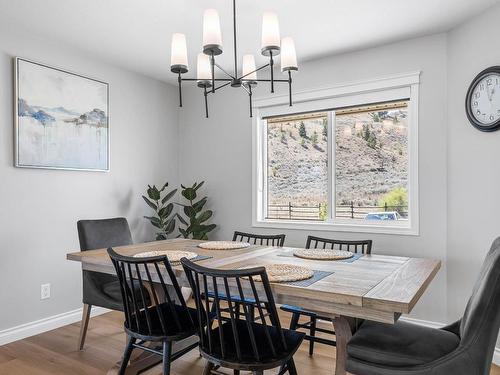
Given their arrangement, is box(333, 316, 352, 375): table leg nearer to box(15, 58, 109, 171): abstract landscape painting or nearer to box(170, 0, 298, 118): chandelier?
box(170, 0, 298, 118): chandelier

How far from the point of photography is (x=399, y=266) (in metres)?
2.07

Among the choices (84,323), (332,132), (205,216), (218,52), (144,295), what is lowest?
(84,323)

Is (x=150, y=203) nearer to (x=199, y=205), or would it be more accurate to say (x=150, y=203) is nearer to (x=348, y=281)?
(x=199, y=205)

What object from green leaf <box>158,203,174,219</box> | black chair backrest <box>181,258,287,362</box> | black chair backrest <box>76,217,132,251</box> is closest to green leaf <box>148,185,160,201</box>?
green leaf <box>158,203,174,219</box>

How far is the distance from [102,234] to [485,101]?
303 cm

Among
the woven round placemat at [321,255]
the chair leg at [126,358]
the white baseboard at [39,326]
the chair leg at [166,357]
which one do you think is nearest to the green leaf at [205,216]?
the white baseboard at [39,326]

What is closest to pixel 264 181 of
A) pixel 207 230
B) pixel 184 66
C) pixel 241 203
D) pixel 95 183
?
pixel 241 203

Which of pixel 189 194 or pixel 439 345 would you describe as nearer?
pixel 439 345

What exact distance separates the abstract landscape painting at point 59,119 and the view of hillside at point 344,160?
177cm

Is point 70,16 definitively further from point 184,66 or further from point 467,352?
point 467,352

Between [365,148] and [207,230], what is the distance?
1.83m

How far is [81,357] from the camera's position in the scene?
2.68 meters

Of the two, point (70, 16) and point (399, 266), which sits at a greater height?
point (70, 16)

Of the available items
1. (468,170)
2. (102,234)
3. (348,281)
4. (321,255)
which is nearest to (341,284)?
(348,281)
